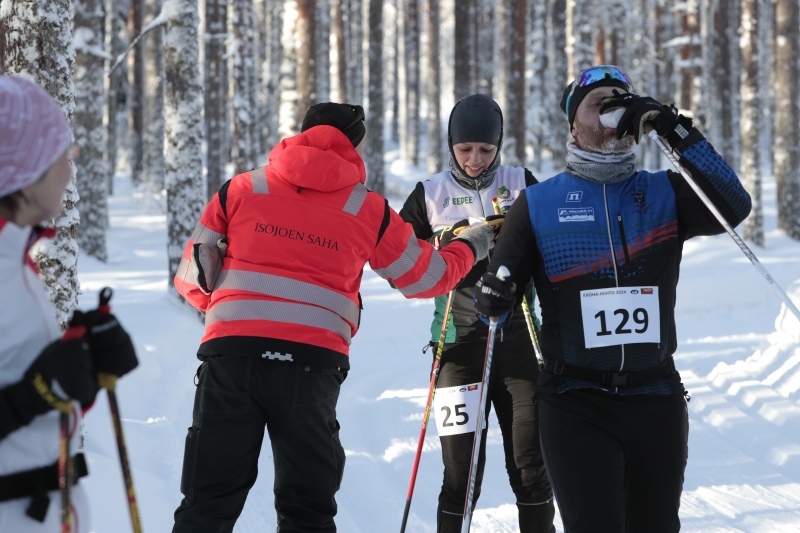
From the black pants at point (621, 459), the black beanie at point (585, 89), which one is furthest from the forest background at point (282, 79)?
the black pants at point (621, 459)

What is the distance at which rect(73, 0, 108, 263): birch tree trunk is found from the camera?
46.1ft

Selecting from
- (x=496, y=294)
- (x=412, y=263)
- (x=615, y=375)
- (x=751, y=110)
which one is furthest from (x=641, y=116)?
(x=751, y=110)

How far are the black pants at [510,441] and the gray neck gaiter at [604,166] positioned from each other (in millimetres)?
1220

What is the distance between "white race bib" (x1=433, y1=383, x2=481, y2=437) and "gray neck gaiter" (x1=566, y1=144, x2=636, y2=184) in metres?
1.40

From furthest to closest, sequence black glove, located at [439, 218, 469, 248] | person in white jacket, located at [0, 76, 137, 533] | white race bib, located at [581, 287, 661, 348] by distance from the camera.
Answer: black glove, located at [439, 218, 469, 248] < white race bib, located at [581, 287, 661, 348] < person in white jacket, located at [0, 76, 137, 533]

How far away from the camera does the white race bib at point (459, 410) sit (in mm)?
4102

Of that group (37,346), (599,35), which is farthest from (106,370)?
(599,35)

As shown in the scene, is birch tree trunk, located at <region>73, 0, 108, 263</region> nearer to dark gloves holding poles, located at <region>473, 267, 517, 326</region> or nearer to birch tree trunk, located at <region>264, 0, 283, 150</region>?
dark gloves holding poles, located at <region>473, 267, 517, 326</region>

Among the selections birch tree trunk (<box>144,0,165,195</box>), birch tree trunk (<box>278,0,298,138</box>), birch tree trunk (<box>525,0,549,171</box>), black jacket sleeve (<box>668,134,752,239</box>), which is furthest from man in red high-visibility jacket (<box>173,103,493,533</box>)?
birch tree trunk (<box>525,0,549,171</box>)

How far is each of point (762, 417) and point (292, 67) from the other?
34.5 ft

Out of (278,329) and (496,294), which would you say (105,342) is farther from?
(496,294)

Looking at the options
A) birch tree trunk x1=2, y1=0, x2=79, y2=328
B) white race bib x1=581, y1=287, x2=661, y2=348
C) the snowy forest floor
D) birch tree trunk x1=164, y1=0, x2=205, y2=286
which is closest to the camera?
white race bib x1=581, y1=287, x2=661, y2=348

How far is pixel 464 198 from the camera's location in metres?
4.44

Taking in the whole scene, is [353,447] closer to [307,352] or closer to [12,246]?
[307,352]
